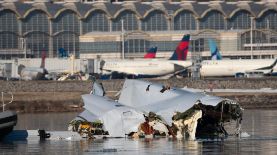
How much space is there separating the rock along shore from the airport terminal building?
65.9 metres

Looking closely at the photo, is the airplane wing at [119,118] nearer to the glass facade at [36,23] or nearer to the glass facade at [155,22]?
the glass facade at [36,23]

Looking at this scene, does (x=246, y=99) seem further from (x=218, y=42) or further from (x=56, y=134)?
(x=218, y=42)

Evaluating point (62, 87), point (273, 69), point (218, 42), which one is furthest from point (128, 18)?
point (62, 87)

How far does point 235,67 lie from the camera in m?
139

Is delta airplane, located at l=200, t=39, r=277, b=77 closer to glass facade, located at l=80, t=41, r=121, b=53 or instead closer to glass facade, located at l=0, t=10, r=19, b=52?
glass facade, located at l=80, t=41, r=121, b=53

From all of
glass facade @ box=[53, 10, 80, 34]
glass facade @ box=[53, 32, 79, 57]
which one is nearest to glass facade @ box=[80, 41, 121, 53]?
glass facade @ box=[53, 32, 79, 57]

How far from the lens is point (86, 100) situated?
4966 centimetres

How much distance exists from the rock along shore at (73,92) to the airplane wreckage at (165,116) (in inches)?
1214

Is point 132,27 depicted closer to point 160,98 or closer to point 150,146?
point 160,98

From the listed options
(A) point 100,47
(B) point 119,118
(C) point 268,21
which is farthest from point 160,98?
(C) point 268,21

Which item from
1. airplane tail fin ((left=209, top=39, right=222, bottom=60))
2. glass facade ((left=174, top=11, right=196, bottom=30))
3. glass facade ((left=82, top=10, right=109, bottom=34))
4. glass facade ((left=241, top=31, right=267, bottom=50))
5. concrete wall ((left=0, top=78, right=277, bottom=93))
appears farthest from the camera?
glass facade ((left=174, top=11, right=196, bottom=30))

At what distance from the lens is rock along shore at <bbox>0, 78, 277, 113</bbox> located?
259 feet

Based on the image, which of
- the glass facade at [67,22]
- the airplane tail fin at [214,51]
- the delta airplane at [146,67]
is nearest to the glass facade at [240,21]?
the airplane tail fin at [214,51]

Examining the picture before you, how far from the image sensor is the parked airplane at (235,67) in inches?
5428
